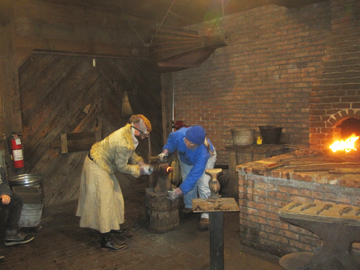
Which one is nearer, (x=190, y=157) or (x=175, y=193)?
(x=175, y=193)

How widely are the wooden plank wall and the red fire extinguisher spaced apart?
0.44 metres

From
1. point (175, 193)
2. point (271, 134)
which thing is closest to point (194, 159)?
point (175, 193)

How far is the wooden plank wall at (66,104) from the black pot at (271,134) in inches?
115

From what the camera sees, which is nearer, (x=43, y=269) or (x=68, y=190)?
(x=43, y=269)

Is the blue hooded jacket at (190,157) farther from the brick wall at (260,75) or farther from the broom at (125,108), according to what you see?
the brick wall at (260,75)

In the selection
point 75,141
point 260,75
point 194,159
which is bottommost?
point 194,159

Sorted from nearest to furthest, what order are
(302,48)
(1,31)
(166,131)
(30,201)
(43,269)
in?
(43,269)
(30,201)
(1,31)
(302,48)
(166,131)

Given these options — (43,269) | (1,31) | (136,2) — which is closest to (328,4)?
(136,2)

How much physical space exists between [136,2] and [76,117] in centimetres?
263

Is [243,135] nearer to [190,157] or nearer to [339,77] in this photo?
[190,157]

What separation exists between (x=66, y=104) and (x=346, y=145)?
5221mm

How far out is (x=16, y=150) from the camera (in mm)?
5562

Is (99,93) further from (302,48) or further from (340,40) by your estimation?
(340,40)

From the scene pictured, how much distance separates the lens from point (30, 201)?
4.97 meters
